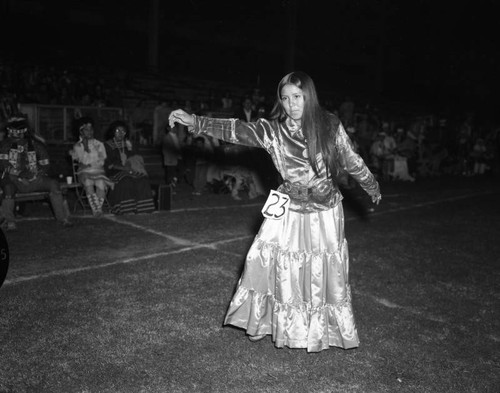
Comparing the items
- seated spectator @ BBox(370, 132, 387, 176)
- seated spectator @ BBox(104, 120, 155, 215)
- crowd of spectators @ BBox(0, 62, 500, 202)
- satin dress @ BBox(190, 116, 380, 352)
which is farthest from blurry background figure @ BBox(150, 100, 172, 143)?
satin dress @ BBox(190, 116, 380, 352)

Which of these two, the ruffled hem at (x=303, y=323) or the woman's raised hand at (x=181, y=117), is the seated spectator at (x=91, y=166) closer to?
the woman's raised hand at (x=181, y=117)

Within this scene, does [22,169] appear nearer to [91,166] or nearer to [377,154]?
[91,166]

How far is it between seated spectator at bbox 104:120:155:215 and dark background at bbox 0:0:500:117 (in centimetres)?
1667

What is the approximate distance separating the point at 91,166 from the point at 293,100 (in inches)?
239

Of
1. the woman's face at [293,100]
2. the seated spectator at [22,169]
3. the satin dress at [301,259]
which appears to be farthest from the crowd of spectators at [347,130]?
the woman's face at [293,100]

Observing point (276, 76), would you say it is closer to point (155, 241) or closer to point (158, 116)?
point (158, 116)

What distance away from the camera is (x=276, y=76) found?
34.7 metres

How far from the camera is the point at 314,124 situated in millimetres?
3918

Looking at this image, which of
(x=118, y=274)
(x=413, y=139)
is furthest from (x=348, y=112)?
(x=118, y=274)

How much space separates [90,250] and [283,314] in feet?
12.0

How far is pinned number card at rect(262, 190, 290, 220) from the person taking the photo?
13.3 feet

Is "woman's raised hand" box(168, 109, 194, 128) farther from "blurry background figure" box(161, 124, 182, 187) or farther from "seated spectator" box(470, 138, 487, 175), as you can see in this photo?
"seated spectator" box(470, 138, 487, 175)

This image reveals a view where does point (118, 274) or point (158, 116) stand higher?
point (158, 116)

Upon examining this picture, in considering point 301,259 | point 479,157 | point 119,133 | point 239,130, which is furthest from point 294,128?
point 479,157
